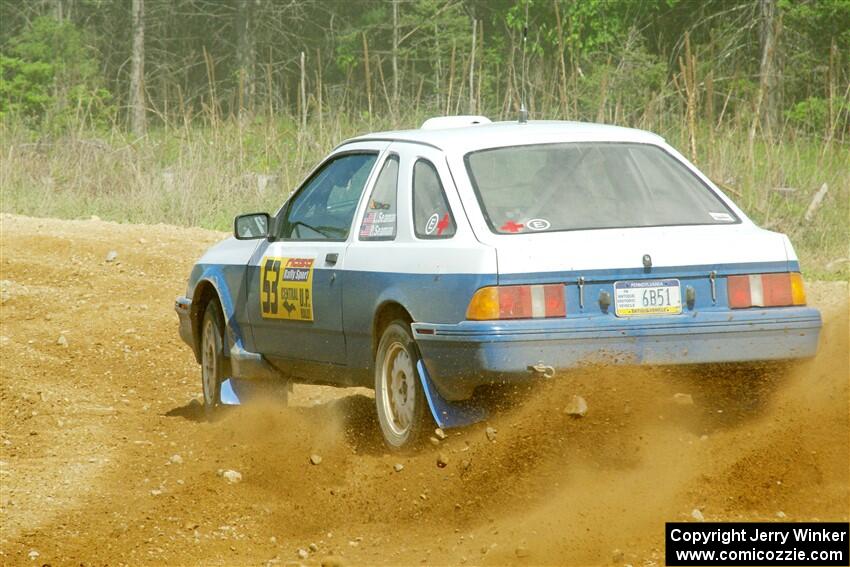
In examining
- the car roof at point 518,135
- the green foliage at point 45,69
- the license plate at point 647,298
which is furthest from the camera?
the green foliage at point 45,69

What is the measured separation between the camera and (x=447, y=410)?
6227mm

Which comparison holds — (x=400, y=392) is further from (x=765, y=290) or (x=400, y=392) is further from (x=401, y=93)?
(x=401, y=93)

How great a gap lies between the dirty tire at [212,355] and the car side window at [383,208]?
6.21 ft

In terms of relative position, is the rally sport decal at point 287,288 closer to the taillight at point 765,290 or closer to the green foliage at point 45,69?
the taillight at point 765,290

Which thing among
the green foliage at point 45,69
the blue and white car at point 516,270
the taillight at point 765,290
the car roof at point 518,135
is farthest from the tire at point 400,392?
the green foliage at point 45,69

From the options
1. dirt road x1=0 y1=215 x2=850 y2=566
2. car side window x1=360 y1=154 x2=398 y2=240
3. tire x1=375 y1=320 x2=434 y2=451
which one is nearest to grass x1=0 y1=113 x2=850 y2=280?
car side window x1=360 y1=154 x2=398 y2=240

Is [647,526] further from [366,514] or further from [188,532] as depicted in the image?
[188,532]

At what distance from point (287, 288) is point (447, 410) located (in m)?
1.70

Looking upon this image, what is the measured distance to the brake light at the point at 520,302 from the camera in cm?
586

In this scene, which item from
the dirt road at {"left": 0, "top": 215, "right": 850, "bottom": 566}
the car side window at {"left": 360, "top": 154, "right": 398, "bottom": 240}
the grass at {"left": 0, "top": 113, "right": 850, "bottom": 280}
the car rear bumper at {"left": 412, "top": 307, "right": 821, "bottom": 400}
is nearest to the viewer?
the dirt road at {"left": 0, "top": 215, "right": 850, "bottom": 566}

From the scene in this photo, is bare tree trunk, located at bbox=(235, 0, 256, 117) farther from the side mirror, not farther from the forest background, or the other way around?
the side mirror

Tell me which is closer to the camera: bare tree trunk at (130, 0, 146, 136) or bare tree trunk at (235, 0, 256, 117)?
bare tree trunk at (130, 0, 146, 136)

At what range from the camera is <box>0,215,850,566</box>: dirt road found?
17.7ft

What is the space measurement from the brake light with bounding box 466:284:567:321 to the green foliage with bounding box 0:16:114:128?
29781 millimetres
